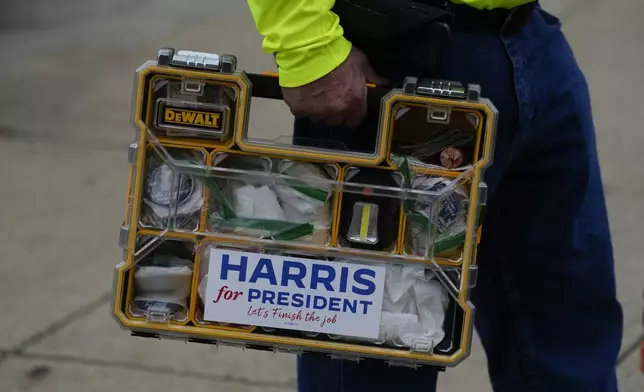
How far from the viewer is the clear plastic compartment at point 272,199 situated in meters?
1.75

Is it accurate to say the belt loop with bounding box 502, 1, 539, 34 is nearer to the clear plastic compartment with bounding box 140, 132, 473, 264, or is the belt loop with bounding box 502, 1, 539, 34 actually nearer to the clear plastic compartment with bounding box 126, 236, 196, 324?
the clear plastic compartment with bounding box 140, 132, 473, 264

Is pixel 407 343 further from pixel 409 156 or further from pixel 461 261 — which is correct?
pixel 409 156

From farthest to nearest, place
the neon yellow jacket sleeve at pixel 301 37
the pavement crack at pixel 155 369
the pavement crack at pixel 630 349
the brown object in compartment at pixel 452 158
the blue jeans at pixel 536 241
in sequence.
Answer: the pavement crack at pixel 630 349, the pavement crack at pixel 155 369, the blue jeans at pixel 536 241, the brown object in compartment at pixel 452 158, the neon yellow jacket sleeve at pixel 301 37

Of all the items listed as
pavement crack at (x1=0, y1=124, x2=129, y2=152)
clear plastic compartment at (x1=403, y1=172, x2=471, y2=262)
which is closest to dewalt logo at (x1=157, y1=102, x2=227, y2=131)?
clear plastic compartment at (x1=403, y1=172, x2=471, y2=262)

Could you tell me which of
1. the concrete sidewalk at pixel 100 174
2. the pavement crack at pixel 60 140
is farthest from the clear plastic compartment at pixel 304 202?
the pavement crack at pixel 60 140

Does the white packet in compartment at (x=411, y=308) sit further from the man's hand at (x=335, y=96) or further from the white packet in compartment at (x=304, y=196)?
the man's hand at (x=335, y=96)

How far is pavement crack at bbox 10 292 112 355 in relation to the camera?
129 inches

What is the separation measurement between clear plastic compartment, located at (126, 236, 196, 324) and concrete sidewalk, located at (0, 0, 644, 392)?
136cm

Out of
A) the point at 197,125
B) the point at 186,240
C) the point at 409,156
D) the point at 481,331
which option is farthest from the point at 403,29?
the point at 481,331

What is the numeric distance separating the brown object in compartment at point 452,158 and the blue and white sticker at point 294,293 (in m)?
0.22

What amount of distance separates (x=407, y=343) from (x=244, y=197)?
1.27ft

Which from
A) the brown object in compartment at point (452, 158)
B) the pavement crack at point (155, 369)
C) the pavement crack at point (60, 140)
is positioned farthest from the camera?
the pavement crack at point (60, 140)

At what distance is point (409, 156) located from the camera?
1788 mm

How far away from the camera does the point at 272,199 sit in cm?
177
